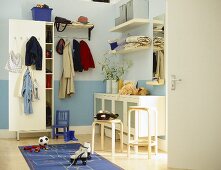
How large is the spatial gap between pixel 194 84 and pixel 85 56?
3061mm

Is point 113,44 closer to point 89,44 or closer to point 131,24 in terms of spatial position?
point 89,44

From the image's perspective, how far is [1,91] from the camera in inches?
232

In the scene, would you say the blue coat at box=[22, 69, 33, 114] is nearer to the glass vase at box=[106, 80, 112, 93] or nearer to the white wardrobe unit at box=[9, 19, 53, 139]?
the white wardrobe unit at box=[9, 19, 53, 139]

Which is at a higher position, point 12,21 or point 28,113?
point 12,21

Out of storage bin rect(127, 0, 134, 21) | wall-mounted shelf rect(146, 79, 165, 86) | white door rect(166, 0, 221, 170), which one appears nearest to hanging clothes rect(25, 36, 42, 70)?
storage bin rect(127, 0, 134, 21)

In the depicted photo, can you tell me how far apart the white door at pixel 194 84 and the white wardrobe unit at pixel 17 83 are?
8.99 ft

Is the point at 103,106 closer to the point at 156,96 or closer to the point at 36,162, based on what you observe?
the point at 156,96

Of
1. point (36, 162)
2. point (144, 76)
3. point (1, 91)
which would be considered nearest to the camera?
point (36, 162)

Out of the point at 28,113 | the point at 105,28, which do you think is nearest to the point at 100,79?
the point at 105,28

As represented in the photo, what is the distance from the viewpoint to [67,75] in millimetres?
6133

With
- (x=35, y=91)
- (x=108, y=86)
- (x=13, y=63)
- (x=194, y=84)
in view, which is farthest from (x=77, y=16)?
(x=194, y=84)

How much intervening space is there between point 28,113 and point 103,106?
4.34ft

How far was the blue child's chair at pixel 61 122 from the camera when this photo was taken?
578 cm

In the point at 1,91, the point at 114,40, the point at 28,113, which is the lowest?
the point at 28,113
